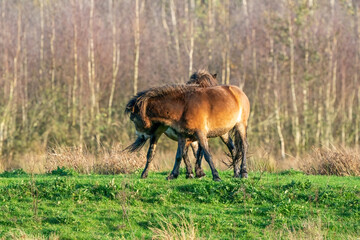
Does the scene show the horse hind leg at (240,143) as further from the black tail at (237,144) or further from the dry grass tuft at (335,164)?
the dry grass tuft at (335,164)

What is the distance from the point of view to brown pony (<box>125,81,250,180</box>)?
13.1 metres

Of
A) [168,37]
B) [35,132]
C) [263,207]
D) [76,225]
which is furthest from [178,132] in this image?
[168,37]

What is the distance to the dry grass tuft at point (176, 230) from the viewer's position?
386 inches

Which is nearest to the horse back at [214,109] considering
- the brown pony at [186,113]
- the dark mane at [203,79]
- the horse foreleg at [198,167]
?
the brown pony at [186,113]

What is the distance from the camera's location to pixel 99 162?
17.2m

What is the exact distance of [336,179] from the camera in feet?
47.3

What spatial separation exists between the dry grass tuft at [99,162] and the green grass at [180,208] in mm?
3725

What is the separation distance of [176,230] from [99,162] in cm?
740

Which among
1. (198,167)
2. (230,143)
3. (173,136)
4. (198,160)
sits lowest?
(198,167)

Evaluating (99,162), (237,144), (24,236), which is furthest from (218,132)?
(24,236)

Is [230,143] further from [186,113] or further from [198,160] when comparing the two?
[186,113]

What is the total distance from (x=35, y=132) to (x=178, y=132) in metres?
20.6

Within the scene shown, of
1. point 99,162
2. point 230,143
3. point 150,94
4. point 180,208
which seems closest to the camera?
point 180,208

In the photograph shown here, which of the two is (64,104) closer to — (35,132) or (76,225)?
(35,132)
